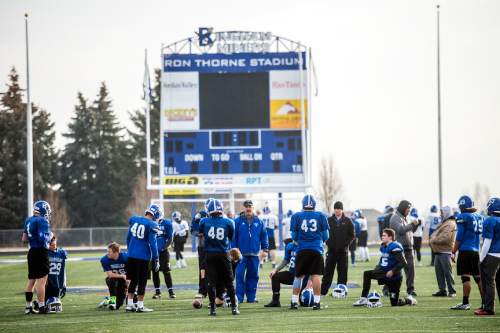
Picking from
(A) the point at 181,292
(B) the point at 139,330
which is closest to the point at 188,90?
(A) the point at 181,292

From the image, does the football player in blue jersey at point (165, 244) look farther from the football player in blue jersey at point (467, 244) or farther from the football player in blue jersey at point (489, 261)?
the football player in blue jersey at point (489, 261)

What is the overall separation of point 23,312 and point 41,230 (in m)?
1.89

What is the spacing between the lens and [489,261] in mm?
16516

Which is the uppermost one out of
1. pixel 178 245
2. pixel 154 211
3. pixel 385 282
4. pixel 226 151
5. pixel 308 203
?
pixel 226 151

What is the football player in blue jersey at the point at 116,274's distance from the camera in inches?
758

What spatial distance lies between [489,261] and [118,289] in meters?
7.34

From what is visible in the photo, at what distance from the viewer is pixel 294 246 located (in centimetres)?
1952

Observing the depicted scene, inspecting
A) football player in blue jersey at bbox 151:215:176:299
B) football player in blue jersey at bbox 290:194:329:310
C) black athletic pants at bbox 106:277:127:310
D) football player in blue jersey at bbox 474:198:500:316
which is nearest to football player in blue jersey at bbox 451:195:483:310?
football player in blue jersey at bbox 474:198:500:316

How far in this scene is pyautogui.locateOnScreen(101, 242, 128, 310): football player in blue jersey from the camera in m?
19.2

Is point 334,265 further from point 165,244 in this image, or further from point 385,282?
point 165,244

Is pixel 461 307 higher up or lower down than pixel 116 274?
lower down

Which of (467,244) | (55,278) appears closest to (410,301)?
(467,244)

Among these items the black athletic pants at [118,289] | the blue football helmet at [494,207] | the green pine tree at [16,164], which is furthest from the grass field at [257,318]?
the green pine tree at [16,164]

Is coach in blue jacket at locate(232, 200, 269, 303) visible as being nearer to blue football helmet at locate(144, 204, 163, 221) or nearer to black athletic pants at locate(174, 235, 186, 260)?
blue football helmet at locate(144, 204, 163, 221)
